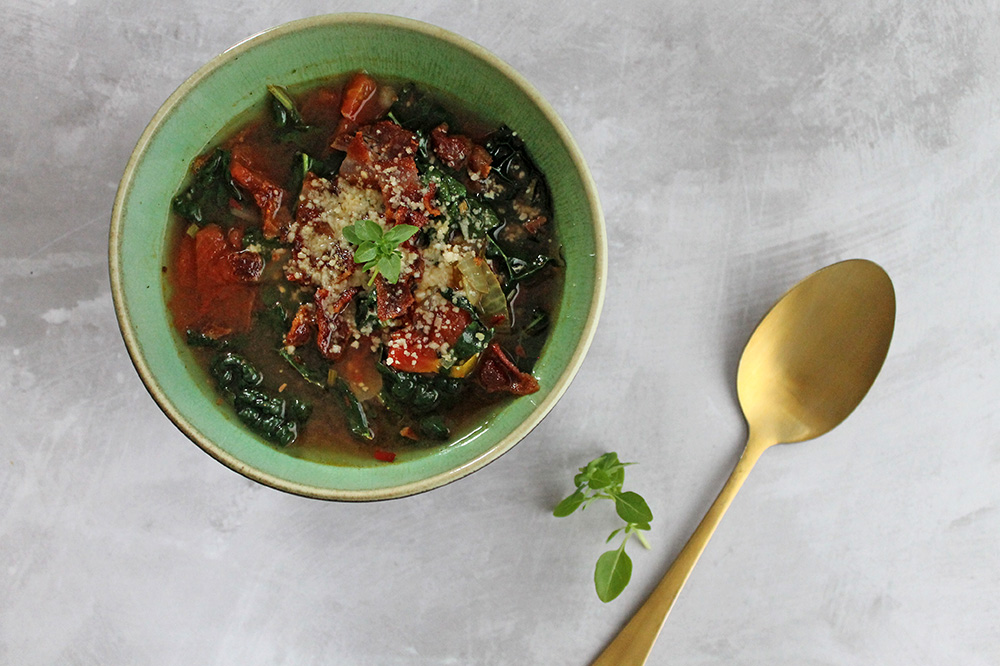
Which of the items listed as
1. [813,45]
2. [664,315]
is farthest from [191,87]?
[813,45]

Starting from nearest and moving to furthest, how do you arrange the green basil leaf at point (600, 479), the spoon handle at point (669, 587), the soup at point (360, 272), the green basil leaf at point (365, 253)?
the green basil leaf at point (365, 253) < the soup at point (360, 272) < the green basil leaf at point (600, 479) < the spoon handle at point (669, 587)

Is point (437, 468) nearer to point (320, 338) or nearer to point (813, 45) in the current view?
point (320, 338)

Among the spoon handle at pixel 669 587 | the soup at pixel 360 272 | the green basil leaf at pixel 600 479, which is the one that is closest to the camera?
the soup at pixel 360 272

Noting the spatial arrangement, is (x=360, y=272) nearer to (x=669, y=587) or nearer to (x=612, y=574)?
(x=612, y=574)

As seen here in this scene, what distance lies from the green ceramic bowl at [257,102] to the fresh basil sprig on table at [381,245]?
0.52 meters

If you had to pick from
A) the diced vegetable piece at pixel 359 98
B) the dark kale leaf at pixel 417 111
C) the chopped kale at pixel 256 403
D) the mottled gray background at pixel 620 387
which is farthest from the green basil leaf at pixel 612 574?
the diced vegetable piece at pixel 359 98

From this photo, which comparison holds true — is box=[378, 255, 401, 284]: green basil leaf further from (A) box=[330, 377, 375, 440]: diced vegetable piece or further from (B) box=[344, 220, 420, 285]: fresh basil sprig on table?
(A) box=[330, 377, 375, 440]: diced vegetable piece

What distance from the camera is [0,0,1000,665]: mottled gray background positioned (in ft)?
9.08

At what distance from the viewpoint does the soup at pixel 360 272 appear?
2.47 m

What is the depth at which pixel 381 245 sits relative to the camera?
7.55ft

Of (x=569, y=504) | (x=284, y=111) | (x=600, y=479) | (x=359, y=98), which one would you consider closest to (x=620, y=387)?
(x=600, y=479)

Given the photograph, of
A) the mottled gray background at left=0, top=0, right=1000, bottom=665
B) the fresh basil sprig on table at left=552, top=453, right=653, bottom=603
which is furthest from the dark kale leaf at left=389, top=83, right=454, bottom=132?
the fresh basil sprig on table at left=552, top=453, right=653, bottom=603

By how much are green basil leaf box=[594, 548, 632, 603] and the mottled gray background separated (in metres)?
0.11

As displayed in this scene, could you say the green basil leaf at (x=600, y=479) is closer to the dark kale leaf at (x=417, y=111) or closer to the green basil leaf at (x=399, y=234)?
the green basil leaf at (x=399, y=234)
